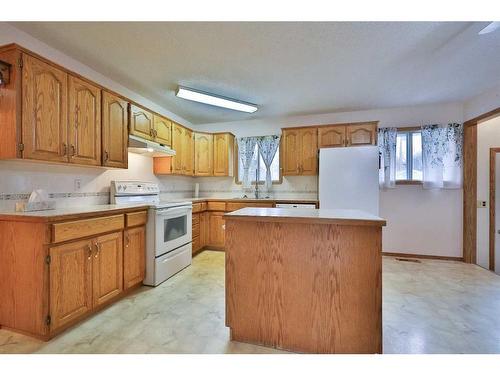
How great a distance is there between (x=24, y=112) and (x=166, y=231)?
165 centimetres

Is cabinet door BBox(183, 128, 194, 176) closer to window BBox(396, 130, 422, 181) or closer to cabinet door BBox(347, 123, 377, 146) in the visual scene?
cabinet door BBox(347, 123, 377, 146)

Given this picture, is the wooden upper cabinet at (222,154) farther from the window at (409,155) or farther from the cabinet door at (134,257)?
the window at (409,155)

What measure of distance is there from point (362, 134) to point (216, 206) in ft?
8.65

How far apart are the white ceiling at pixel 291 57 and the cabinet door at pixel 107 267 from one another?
1761mm

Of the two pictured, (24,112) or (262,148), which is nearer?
(24,112)

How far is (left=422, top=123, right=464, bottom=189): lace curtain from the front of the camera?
3.39 metres

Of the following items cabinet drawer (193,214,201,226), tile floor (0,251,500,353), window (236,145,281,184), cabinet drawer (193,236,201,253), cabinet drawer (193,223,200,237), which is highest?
window (236,145,281,184)

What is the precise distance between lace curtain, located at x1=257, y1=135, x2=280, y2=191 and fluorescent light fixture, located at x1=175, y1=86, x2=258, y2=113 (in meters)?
0.93

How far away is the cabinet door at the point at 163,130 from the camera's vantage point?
10.2ft

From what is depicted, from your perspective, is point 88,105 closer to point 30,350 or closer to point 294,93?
point 30,350

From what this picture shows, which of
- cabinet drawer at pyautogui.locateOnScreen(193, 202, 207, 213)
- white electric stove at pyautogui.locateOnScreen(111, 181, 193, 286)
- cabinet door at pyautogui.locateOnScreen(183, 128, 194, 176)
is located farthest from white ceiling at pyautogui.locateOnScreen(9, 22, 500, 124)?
cabinet drawer at pyautogui.locateOnScreen(193, 202, 207, 213)

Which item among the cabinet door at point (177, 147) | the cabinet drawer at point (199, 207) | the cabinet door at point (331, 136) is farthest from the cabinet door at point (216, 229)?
the cabinet door at point (331, 136)

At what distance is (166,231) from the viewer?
2.71 meters
